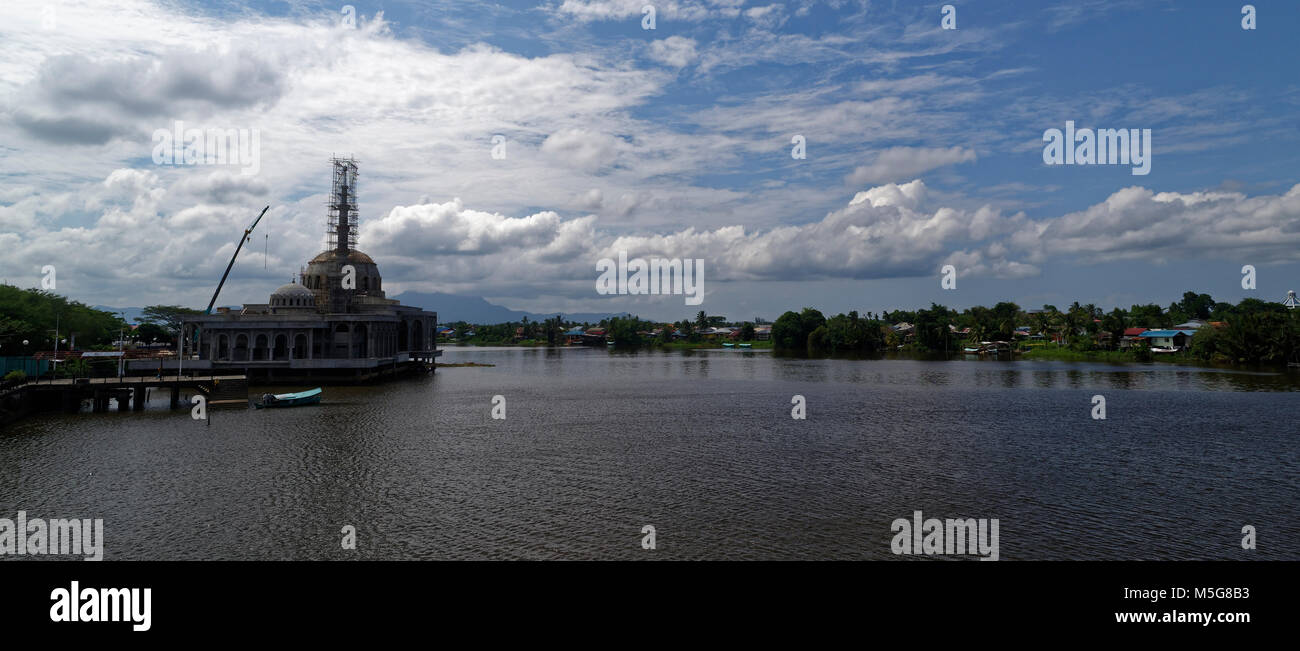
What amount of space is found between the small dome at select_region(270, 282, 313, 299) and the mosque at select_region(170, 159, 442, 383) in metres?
0.14

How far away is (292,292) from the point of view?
371ft

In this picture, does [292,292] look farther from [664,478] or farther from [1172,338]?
[1172,338]

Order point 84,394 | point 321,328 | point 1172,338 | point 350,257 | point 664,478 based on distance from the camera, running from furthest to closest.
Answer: point 1172,338, point 350,257, point 321,328, point 84,394, point 664,478

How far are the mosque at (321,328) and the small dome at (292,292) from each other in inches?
5.7

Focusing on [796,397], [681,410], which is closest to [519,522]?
[681,410]

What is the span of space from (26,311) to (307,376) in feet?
130

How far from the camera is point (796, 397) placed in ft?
265

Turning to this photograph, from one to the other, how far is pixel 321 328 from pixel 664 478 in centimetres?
8078

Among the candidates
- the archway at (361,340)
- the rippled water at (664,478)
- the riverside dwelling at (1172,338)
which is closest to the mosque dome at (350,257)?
the archway at (361,340)

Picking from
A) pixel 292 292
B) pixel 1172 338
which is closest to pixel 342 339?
pixel 292 292

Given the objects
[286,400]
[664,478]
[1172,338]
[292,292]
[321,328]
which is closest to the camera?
[664,478]

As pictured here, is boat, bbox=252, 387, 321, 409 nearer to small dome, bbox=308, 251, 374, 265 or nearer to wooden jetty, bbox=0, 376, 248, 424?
wooden jetty, bbox=0, 376, 248, 424

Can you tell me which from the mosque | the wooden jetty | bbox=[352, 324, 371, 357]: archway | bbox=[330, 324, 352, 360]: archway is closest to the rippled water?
the wooden jetty

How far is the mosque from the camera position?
319 ft
